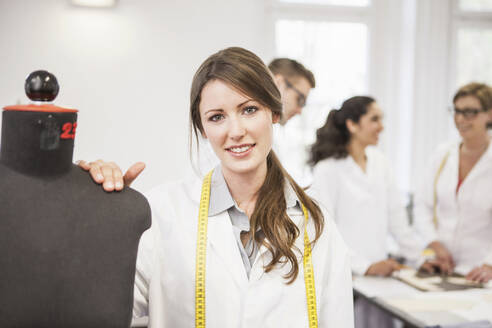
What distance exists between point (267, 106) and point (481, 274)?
6.44 feet

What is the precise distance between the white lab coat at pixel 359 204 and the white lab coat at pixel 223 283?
171 cm

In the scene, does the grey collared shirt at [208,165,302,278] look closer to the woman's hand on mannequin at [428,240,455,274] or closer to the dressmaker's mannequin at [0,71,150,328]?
the dressmaker's mannequin at [0,71,150,328]

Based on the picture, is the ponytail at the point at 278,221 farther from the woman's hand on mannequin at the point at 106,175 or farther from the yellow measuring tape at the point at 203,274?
the woman's hand on mannequin at the point at 106,175

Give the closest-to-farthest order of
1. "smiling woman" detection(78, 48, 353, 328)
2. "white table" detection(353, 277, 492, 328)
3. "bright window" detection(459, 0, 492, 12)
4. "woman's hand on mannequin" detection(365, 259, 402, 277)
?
"smiling woman" detection(78, 48, 353, 328) < "white table" detection(353, 277, 492, 328) < "woman's hand on mannequin" detection(365, 259, 402, 277) < "bright window" detection(459, 0, 492, 12)

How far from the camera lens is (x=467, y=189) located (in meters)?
3.13

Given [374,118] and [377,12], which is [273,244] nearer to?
[374,118]

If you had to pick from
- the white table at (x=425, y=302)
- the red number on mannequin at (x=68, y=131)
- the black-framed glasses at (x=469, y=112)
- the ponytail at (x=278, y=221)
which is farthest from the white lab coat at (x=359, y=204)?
the red number on mannequin at (x=68, y=131)

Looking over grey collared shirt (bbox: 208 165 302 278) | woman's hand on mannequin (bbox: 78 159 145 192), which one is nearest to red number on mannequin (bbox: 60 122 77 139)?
woman's hand on mannequin (bbox: 78 159 145 192)

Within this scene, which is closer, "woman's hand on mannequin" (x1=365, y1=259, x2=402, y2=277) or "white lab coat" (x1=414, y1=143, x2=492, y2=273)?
"woman's hand on mannequin" (x1=365, y1=259, x2=402, y2=277)

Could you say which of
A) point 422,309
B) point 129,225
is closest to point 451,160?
point 422,309

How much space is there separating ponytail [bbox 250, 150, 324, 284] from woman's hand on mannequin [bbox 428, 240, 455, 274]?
70.8 inches

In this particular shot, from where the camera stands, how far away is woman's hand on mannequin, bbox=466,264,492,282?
2703mm

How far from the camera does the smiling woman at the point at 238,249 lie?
139 centimetres

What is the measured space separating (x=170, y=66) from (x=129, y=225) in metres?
3.26
